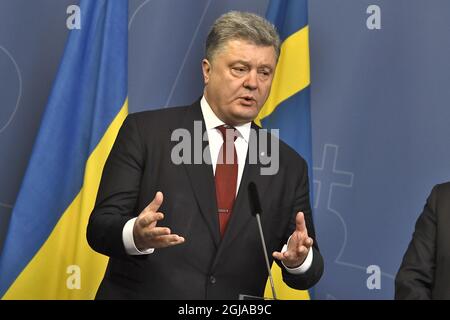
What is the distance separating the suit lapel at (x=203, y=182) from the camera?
247 cm

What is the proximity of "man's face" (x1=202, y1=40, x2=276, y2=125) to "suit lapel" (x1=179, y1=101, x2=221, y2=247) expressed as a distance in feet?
0.37

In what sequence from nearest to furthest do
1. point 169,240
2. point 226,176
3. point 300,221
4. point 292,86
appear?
point 169,240
point 300,221
point 226,176
point 292,86

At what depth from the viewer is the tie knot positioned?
264 cm

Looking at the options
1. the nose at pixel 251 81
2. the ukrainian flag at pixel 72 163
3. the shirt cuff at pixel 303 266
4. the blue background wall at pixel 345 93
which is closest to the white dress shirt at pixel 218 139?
the shirt cuff at pixel 303 266

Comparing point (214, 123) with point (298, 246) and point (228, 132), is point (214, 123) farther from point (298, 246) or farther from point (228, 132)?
point (298, 246)

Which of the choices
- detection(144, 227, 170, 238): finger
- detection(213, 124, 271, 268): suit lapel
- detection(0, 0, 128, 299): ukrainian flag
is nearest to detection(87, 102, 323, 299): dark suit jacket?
detection(213, 124, 271, 268): suit lapel

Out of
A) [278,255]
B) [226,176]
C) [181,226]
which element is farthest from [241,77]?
[278,255]

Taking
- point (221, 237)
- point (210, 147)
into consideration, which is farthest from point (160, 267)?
point (210, 147)

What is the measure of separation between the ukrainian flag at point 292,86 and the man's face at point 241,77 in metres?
0.74

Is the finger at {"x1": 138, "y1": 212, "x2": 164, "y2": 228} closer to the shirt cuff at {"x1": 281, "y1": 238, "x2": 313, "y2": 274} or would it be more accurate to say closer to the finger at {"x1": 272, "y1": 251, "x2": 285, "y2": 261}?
the finger at {"x1": 272, "y1": 251, "x2": 285, "y2": 261}

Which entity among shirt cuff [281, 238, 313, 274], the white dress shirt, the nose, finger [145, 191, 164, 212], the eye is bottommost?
shirt cuff [281, 238, 313, 274]

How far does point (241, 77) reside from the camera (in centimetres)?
260

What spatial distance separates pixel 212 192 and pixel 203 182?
0.04 metres

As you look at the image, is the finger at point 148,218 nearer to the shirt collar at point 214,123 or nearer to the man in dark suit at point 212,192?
the man in dark suit at point 212,192
